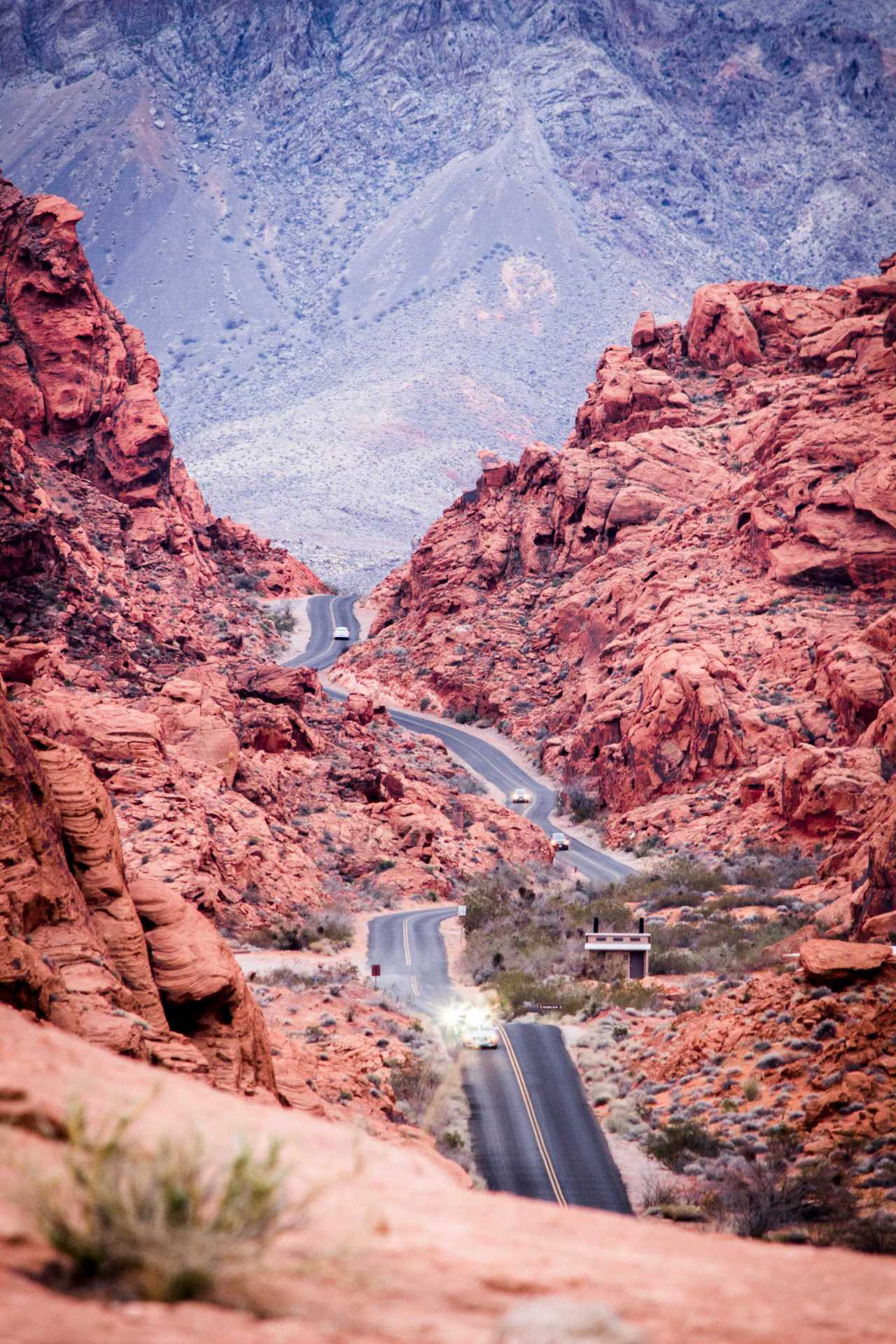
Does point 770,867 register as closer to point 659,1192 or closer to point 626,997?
point 626,997

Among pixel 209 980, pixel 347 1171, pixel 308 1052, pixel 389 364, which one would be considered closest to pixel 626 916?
pixel 308 1052

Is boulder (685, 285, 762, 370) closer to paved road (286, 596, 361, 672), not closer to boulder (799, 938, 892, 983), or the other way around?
paved road (286, 596, 361, 672)

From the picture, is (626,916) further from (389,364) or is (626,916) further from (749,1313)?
(389,364)

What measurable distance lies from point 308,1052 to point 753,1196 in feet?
27.0

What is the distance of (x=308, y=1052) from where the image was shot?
83.7ft

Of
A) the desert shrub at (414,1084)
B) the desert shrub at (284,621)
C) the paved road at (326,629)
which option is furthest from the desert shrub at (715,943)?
the desert shrub at (284,621)

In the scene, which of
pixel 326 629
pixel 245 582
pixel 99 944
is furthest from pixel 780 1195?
pixel 326 629

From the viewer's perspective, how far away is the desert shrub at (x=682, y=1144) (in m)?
25.0

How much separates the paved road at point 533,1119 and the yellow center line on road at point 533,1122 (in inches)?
0.8

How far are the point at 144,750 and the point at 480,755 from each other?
3958 centimetres

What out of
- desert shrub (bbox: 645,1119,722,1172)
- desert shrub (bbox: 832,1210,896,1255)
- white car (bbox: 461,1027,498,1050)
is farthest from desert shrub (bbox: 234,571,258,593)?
desert shrub (bbox: 832,1210,896,1255)

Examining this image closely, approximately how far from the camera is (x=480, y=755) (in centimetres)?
7794

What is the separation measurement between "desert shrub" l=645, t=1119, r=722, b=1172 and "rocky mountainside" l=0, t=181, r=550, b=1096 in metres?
7.04

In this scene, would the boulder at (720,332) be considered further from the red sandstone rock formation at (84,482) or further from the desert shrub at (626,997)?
the desert shrub at (626,997)
